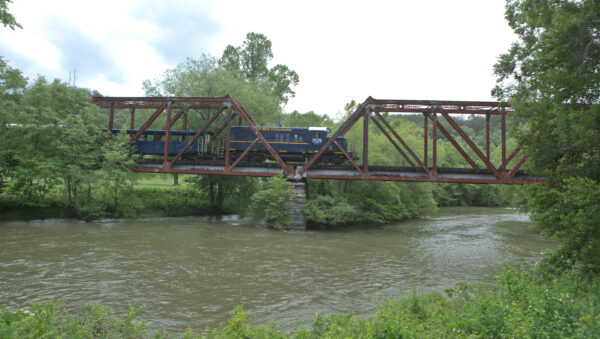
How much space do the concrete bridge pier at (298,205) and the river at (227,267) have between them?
1.05 metres

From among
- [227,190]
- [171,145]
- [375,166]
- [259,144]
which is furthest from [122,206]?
[375,166]

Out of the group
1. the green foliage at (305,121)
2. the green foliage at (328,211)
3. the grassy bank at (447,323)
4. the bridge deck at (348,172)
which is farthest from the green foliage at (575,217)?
the green foliage at (305,121)

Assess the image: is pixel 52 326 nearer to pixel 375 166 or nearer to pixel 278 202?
pixel 278 202

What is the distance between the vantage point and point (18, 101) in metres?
23.5

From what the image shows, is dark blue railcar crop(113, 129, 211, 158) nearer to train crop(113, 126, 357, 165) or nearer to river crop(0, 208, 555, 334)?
train crop(113, 126, 357, 165)

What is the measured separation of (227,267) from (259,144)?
1487cm

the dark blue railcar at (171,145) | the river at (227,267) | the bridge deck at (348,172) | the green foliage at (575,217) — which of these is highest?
the dark blue railcar at (171,145)

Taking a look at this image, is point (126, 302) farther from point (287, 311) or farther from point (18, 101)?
point (18, 101)

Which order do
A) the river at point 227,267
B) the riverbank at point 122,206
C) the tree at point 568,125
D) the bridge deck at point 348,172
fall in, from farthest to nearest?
the bridge deck at point 348,172 → the riverbank at point 122,206 → the river at point 227,267 → the tree at point 568,125

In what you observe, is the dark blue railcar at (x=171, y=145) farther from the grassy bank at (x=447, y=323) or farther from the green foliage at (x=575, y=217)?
the green foliage at (x=575, y=217)

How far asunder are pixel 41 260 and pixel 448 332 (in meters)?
14.3

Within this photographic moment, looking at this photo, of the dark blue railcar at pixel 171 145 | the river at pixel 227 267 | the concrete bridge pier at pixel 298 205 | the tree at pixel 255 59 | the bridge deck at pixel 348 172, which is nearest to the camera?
the river at pixel 227 267

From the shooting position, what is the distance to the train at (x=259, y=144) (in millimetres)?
26328

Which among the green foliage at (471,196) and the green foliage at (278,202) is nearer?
the green foliage at (278,202)
